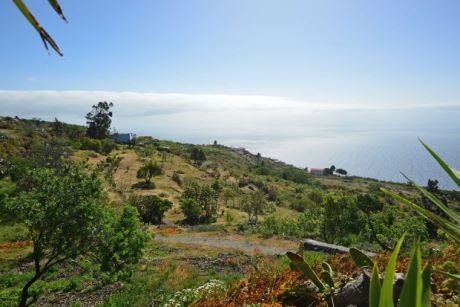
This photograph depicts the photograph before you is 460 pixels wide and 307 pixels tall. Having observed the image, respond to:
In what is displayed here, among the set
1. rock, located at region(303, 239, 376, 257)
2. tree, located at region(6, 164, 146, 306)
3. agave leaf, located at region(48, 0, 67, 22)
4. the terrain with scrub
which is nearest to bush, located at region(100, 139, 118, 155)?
the terrain with scrub

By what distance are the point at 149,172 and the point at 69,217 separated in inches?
1408

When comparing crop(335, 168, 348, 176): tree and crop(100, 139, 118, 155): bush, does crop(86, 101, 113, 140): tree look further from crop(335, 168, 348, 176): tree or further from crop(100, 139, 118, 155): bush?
crop(335, 168, 348, 176): tree

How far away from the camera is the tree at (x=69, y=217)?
8.80m

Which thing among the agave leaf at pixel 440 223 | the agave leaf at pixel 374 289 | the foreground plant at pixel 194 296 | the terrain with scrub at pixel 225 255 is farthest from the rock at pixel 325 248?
the agave leaf at pixel 374 289

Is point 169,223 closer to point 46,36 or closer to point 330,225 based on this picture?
point 330,225

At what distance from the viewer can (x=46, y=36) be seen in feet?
5.06

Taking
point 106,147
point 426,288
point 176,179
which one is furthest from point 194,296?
point 106,147

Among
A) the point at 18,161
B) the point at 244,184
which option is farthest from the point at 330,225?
the point at 244,184

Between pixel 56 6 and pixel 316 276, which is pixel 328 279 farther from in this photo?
pixel 56 6

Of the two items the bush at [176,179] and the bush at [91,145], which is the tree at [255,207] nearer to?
the bush at [176,179]

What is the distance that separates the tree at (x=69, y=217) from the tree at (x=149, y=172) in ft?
107

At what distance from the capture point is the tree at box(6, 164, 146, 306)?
28.9 feet

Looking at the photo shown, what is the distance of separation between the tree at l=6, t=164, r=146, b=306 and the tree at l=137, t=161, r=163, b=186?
1289 inches

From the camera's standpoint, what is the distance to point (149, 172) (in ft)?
144
